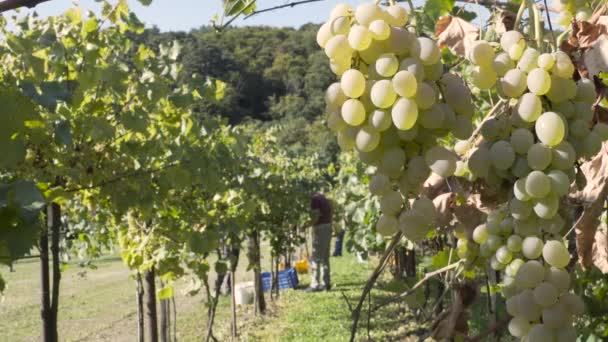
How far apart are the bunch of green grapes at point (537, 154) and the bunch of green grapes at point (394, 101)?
6 centimetres

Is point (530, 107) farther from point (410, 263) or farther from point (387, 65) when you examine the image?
point (410, 263)

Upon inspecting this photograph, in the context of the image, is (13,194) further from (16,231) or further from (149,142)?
(149,142)

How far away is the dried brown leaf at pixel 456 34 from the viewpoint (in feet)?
3.46

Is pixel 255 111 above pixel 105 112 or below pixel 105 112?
above

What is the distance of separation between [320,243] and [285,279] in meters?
1.06

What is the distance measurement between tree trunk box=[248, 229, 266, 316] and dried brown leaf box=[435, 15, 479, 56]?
611 centimetres

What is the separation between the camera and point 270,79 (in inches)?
1281

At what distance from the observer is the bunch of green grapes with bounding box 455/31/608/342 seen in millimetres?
699

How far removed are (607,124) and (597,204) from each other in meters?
0.14

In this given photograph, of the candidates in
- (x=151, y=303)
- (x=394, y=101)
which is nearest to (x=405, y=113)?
(x=394, y=101)

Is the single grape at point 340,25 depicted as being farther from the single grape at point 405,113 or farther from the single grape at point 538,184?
the single grape at point 538,184

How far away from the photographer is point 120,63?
2.94 m

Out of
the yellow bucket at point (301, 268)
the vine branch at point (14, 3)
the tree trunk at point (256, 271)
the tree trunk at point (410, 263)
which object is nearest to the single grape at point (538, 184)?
the vine branch at point (14, 3)

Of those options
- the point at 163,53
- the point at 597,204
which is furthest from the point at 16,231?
the point at 163,53
